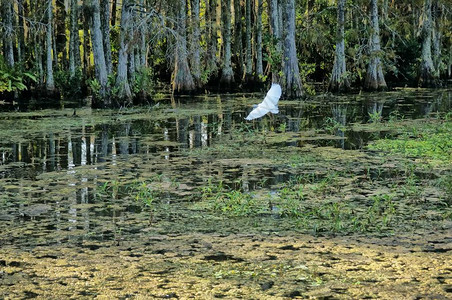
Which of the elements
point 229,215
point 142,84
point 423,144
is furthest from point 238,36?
point 229,215

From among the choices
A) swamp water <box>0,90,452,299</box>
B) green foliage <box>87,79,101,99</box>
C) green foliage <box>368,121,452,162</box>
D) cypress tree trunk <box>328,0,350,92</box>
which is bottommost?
swamp water <box>0,90,452,299</box>

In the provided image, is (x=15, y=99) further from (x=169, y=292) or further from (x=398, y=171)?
(x=169, y=292)

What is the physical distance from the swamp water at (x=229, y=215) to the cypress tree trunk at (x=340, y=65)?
12.2 meters

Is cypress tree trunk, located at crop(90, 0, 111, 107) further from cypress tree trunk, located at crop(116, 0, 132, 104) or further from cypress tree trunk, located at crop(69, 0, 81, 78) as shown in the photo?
cypress tree trunk, located at crop(69, 0, 81, 78)

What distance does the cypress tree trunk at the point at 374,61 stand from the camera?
26.7 metres

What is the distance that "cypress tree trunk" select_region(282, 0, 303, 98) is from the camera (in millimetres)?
21969

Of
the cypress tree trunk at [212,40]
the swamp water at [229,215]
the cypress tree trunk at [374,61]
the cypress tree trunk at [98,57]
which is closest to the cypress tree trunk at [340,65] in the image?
the cypress tree trunk at [374,61]

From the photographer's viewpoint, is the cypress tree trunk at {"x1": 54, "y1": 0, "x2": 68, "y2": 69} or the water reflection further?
the cypress tree trunk at {"x1": 54, "y1": 0, "x2": 68, "y2": 69}

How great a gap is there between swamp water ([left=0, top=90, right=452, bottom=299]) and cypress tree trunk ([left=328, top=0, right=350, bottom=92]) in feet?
40.1

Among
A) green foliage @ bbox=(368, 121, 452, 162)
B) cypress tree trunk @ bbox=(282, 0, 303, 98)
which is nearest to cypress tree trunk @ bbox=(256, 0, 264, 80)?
cypress tree trunk @ bbox=(282, 0, 303, 98)

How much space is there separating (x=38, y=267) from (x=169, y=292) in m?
1.15

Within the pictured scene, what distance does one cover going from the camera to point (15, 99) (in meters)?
25.2

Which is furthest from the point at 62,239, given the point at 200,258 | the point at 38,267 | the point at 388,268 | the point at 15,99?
the point at 15,99

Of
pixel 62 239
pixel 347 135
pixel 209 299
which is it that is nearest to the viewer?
pixel 209 299
